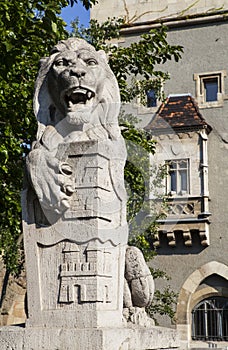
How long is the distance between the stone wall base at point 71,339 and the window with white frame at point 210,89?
16077mm

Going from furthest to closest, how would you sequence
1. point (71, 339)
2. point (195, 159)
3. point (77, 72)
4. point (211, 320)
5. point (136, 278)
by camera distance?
point (195, 159), point (211, 320), point (136, 278), point (77, 72), point (71, 339)

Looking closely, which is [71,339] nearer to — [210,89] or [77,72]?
[77,72]

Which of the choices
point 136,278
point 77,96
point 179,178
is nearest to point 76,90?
point 77,96

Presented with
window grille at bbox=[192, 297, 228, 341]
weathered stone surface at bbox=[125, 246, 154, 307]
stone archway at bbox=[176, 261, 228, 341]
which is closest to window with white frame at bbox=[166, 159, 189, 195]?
Answer: stone archway at bbox=[176, 261, 228, 341]

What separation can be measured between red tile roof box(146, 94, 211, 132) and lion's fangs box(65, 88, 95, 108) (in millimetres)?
14455

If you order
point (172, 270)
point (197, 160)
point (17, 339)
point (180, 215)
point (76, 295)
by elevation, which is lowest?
point (17, 339)

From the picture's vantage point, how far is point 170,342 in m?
4.74

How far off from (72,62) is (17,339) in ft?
6.12

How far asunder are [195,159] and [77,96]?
14861mm

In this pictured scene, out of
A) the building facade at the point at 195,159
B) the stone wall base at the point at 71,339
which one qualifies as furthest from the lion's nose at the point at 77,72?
the building facade at the point at 195,159

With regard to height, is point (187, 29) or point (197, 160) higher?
point (187, 29)

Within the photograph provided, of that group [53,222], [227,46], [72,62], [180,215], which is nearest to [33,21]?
[72,62]

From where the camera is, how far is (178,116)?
761 inches

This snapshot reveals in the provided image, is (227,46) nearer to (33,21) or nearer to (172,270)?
(172,270)
